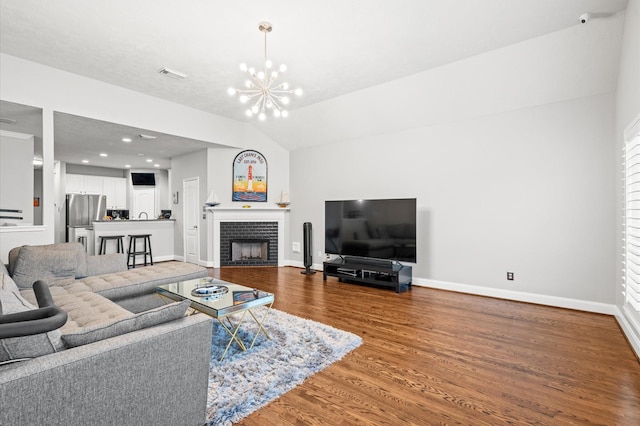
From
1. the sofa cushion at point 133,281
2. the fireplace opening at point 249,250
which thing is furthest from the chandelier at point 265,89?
the fireplace opening at point 249,250

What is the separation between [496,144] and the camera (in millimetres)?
4520

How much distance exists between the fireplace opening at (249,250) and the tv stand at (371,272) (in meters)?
1.95

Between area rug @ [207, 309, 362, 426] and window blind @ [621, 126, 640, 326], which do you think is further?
window blind @ [621, 126, 640, 326]

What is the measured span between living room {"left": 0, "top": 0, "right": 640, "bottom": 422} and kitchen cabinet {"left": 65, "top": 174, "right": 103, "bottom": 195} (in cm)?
554

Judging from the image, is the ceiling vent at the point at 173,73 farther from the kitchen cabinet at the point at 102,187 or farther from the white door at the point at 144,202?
the kitchen cabinet at the point at 102,187

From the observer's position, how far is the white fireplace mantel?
688 cm

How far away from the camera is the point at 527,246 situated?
167 inches

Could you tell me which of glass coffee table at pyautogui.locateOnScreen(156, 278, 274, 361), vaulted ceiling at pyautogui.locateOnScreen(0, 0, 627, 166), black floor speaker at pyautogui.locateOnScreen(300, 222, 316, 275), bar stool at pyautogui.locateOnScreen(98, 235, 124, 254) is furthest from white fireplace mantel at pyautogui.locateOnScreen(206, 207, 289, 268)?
glass coffee table at pyautogui.locateOnScreen(156, 278, 274, 361)

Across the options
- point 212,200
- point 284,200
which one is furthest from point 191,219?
point 284,200

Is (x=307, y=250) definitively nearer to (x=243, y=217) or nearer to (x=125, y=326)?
(x=243, y=217)

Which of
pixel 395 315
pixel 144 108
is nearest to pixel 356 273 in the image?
pixel 395 315

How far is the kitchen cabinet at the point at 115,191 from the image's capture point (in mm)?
9711

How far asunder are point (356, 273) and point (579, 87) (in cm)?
385

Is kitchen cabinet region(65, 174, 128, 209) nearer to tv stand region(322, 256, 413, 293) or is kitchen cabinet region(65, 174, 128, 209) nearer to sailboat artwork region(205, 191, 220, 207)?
sailboat artwork region(205, 191, 220, 207)
